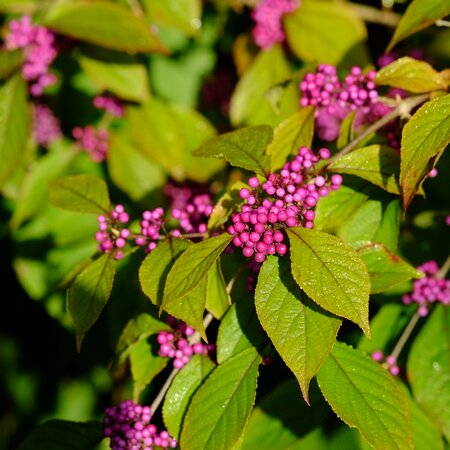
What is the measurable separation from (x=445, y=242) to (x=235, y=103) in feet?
3.42

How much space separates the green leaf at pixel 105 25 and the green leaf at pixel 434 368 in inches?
52.1

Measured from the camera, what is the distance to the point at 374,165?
1.39 metres

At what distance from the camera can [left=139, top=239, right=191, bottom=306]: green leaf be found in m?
1.29

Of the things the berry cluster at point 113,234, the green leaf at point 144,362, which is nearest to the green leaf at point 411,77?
the berry cluster at point 113,234

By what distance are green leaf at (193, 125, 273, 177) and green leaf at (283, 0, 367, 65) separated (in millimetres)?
1114

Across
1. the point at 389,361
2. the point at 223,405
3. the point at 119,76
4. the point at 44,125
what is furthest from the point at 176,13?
the point at 223,405

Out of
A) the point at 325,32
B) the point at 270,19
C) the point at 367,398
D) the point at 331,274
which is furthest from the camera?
the point at 270,19

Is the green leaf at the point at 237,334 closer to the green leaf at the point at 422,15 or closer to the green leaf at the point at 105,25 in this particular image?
the green leaf at the point at 422,15

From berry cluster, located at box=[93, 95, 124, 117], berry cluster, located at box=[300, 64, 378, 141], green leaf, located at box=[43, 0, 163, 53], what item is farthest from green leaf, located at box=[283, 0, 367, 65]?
berry cluster, located at box=[93, 95, 124, 117]

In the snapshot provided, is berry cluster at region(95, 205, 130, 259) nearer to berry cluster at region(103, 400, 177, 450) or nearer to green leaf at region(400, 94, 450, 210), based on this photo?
berry cluster at region(103, 400, 177, 450)

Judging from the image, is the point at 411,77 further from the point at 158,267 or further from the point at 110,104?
the point at 110,104

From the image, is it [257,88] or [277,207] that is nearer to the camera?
[277,207]

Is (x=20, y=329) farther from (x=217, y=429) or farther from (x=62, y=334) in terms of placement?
(x=217, y=429)

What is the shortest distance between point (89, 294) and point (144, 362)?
0.31m
